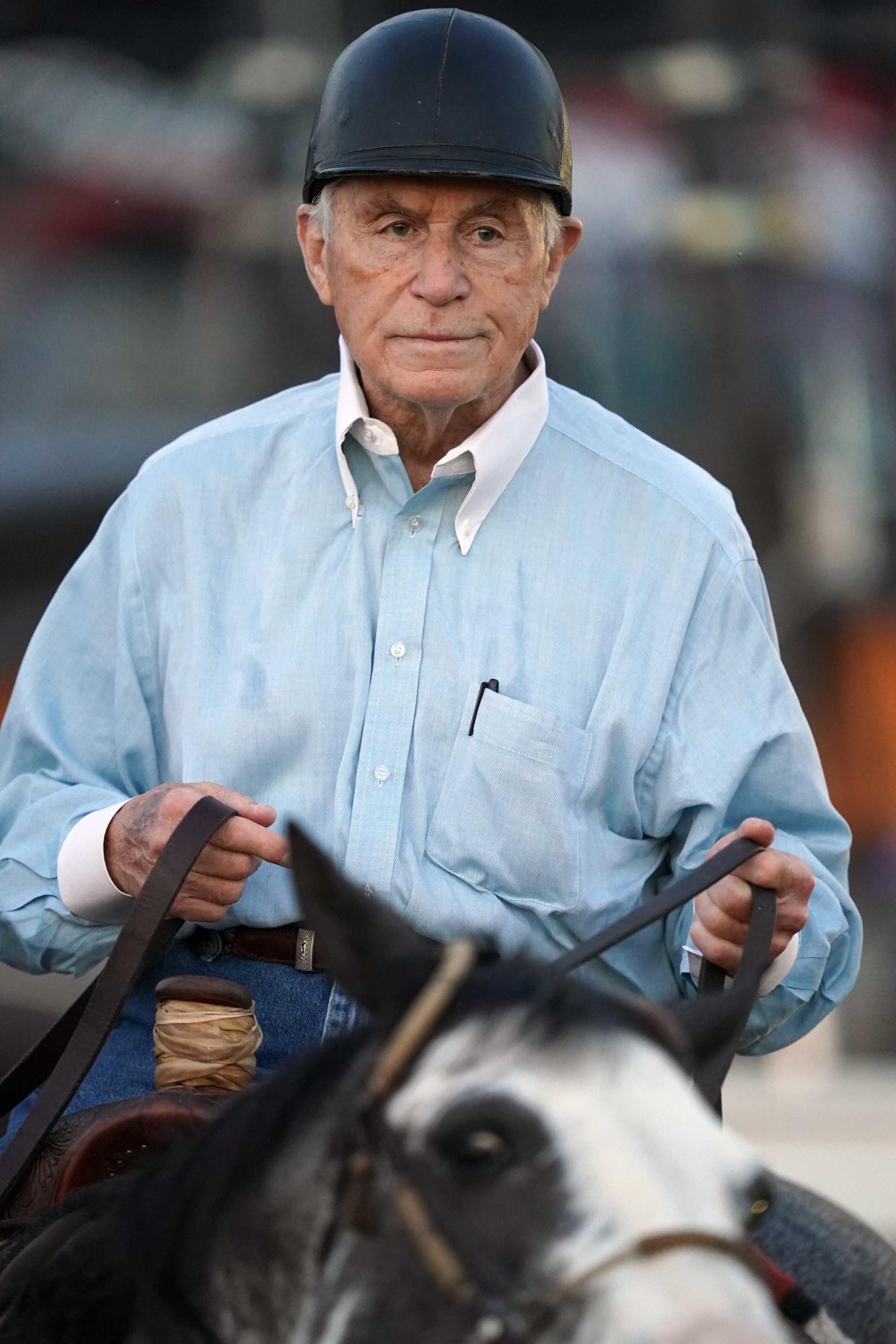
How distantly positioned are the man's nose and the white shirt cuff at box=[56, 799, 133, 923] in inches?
30.6

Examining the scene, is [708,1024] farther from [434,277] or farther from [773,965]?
[434,277]

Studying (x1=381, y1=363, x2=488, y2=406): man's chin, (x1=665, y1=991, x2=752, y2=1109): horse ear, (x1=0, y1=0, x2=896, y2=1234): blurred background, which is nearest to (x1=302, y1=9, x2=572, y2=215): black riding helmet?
(x1=381, y1=363, x2=488, y2=406): man's chin

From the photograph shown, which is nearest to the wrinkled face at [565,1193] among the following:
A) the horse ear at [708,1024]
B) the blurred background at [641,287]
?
the horse ear at [708,1024]

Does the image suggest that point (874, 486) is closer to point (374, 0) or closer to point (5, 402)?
point (374, 0)

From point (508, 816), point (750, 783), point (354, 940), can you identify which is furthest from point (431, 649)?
point (354, 940)

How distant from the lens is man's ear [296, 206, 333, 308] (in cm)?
239

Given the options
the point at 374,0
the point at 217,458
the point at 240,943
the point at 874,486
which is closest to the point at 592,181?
the point at 374,0

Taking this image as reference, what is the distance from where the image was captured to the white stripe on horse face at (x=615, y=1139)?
41.1 inches

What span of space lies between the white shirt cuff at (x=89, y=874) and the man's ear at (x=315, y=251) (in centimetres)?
79

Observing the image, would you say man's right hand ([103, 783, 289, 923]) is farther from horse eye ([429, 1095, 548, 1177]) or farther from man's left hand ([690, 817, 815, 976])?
horse eye ([429, 1095, 548, 1177])

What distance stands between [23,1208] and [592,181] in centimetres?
503

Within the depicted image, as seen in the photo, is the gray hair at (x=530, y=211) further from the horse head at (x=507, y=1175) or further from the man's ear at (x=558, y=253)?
the horse head at (x=507, y=1175)

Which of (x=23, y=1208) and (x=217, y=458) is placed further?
(x=217, y=458)

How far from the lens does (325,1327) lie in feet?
3.79
